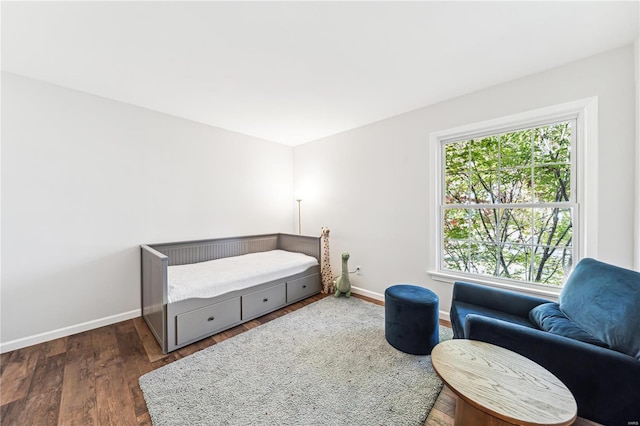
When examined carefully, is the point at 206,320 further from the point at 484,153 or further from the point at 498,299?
the point at 484,153

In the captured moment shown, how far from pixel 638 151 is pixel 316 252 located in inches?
124

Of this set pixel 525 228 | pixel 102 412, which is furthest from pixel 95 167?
pixel 525 228

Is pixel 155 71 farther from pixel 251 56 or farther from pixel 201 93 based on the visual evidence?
pixel 251 56

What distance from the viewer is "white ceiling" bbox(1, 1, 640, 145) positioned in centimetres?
143

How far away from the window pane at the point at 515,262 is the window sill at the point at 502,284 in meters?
0.10

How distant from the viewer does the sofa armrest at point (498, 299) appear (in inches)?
69.9

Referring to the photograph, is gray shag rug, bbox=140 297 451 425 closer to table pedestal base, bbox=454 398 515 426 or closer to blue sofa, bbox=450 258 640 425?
table pedestal base, bbox=454 398 515 426

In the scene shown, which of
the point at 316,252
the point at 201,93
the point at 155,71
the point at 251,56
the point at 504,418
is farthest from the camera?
the point at 316,252

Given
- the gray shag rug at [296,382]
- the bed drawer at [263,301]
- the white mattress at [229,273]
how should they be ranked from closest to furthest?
1. the gray shag rug at [296,382]
2. the white mattress at [229,273]
3. the bed drawer at [263,301]

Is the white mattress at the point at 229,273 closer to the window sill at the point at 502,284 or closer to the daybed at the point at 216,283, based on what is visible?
the daybed at the point at 216,283

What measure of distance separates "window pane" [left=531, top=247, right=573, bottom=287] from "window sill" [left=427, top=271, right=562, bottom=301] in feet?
0.33

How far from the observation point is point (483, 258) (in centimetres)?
249

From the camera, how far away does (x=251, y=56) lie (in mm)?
1839

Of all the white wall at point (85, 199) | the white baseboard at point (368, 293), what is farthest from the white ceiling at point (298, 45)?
the white baseboard at point (368, 293)
